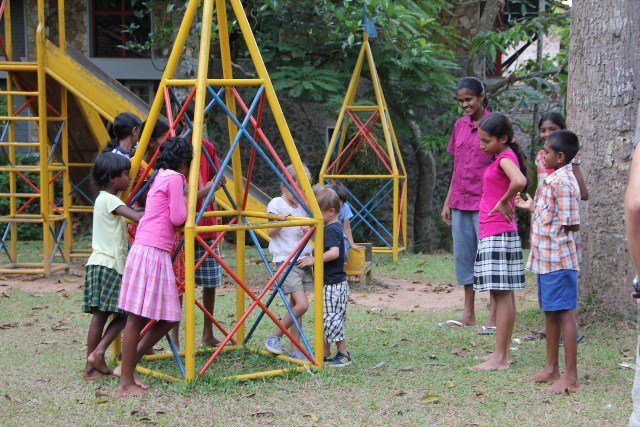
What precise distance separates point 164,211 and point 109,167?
1.81 ft

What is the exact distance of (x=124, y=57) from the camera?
15.2 metres

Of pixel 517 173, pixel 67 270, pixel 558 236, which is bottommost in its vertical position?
pixel 67 270

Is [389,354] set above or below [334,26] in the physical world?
below

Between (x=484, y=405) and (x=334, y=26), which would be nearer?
(x=484, y=405)

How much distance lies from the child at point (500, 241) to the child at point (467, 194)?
3.58 feet

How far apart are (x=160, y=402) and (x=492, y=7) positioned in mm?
11039

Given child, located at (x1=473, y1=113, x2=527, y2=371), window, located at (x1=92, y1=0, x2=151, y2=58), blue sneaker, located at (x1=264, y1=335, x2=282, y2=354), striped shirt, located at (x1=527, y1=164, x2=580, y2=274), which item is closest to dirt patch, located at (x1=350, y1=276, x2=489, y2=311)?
child, located at (x1=473, y1=113, x2=527, y2=371)

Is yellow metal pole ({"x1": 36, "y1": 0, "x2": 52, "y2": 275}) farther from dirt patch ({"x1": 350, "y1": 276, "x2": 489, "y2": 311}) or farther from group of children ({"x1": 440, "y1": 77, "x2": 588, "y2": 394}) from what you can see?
group of children ({"x1": 440, "y1": 77, "x2": 588, "y2": 394})

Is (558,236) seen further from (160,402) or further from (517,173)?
(160,402)

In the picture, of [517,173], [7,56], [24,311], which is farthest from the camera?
[7,56]

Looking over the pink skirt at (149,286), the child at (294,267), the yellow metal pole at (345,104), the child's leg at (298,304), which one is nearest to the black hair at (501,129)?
the child at (294,267)

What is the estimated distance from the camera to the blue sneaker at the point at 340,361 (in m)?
5.32

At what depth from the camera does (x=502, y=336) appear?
523cm

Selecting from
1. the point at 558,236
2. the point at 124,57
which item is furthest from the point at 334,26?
the point at 558,236
